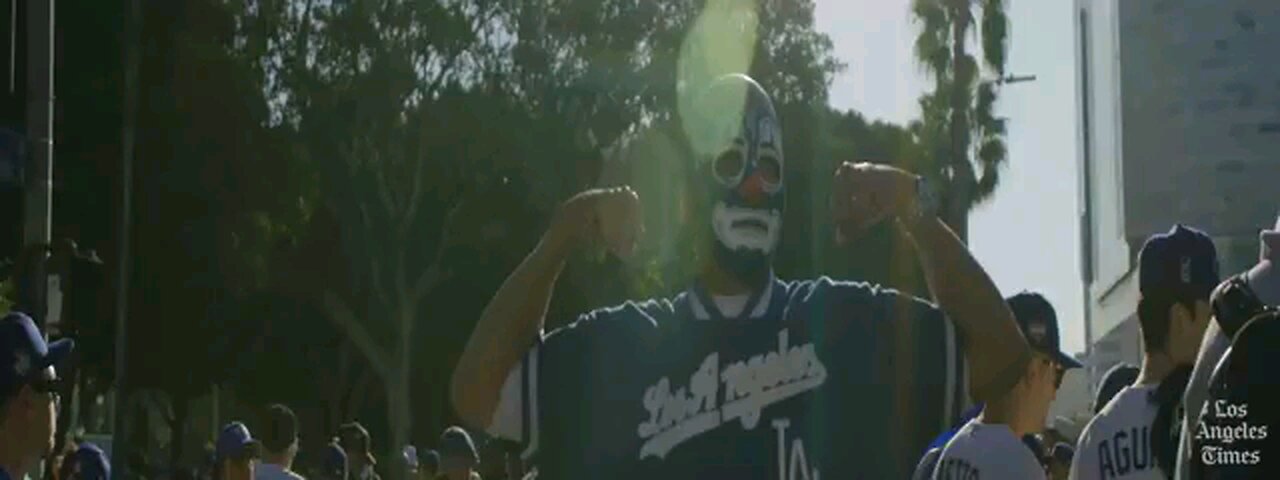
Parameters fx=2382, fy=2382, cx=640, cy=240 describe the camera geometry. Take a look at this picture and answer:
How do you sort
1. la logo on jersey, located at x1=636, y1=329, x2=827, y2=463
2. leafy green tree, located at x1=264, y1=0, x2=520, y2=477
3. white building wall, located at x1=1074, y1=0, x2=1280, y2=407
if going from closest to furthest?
la logo on jersey, located at x1=636, y1=329, x2=827, y2=463 → leafy green tree, located at x1=264, y1=0, x2=520, y2=477 → white building wall, located at x1=1074, y1=0, x2=1280, y2=407

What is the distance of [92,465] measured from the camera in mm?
10406

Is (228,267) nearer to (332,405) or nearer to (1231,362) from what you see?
(332,405)

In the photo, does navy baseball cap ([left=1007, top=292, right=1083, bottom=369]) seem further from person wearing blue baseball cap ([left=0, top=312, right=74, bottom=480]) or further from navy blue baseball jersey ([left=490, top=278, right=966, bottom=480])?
person wearing blue baseball cap ([left=0, top=312, right=74, bottom=480])

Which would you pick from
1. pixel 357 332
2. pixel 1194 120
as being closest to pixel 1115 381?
pixel 357 332

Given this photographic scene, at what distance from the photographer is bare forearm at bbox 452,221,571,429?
14.2ft

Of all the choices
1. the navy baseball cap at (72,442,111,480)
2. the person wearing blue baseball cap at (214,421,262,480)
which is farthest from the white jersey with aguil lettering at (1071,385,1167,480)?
the person wearing blue baseball cap at (214,421,262,480)

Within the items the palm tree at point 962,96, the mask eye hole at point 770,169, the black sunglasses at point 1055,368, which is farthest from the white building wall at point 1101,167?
the mask eye hole at point 770,169

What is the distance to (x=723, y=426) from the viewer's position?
13.9 ft

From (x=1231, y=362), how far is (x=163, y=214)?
32.4m

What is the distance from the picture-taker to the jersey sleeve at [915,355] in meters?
4.26

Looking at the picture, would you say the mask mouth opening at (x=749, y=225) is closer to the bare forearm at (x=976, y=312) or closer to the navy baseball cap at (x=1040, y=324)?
the bare forearm at (x=976, y=312)

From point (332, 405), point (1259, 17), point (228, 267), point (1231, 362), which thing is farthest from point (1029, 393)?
point (1259, 17)

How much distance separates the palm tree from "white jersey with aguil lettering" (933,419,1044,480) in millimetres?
22594

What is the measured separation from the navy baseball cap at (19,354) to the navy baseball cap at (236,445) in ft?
22.5
